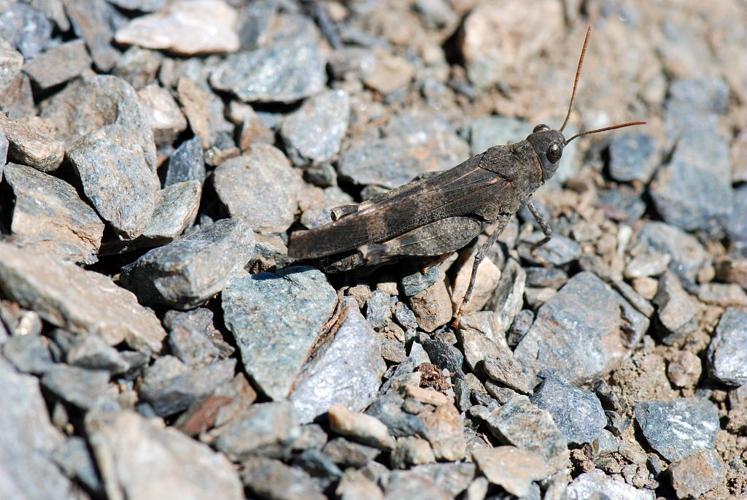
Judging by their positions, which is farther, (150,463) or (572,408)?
(572,408)

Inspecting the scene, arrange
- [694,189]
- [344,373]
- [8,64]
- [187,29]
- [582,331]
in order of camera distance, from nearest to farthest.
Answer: [344,373] → [8,64] → [582,331] → [187,29] → [694,189]

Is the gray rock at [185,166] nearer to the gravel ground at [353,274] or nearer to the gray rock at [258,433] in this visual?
the gravel ground at [353,274]

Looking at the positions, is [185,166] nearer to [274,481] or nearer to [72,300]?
[72,300]

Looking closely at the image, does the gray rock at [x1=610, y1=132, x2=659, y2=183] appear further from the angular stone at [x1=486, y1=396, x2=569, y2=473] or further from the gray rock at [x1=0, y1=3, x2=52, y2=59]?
the gray rock at [x1=0, y1=3, x2=52, y2=59]

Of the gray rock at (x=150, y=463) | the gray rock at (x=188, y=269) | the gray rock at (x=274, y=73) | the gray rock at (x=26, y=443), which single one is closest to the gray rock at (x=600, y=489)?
the gray rock at (x=150, y=463)

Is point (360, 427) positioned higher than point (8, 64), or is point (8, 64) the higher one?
point (8, 64)

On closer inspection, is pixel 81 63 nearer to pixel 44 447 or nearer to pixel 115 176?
pixel 115 176

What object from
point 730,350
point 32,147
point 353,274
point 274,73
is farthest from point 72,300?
point 730,350
